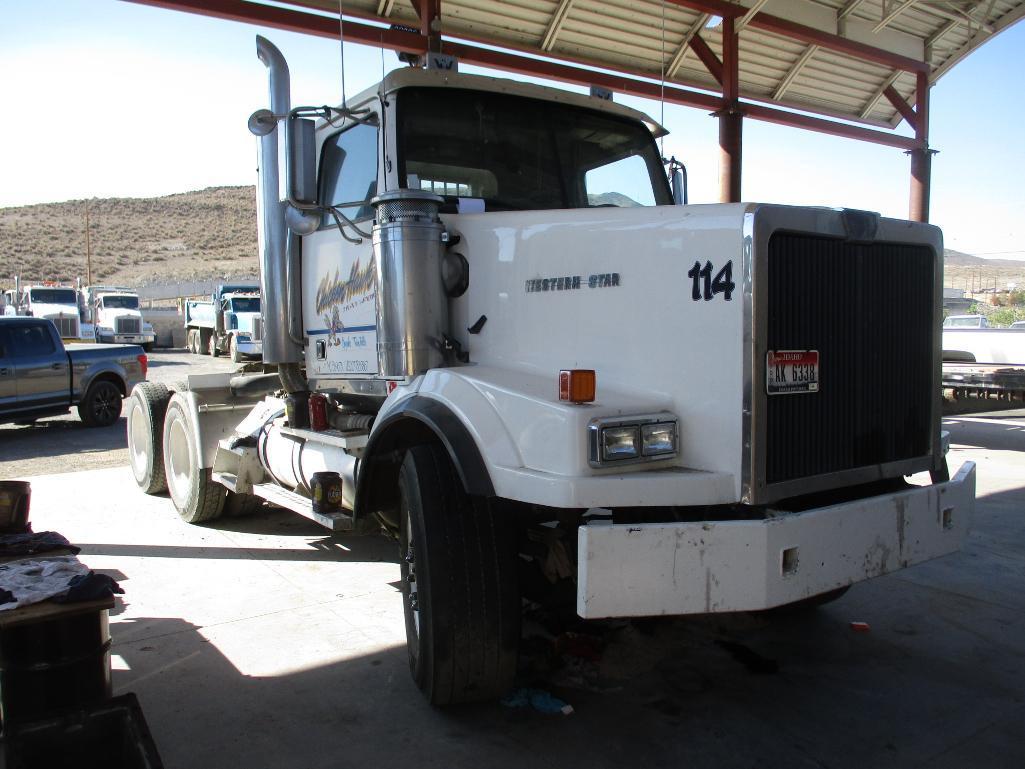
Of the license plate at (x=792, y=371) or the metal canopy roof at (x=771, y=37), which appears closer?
the license plate at (x=792, y=371)

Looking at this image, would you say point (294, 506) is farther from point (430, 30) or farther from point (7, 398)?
point (7, 398)

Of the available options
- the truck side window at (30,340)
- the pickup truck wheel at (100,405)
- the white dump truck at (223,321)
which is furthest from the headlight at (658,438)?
the white dump truck at (223,321)

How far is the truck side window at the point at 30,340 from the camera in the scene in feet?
40.4

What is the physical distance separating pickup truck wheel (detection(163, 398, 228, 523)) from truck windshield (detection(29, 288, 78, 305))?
25331 mm

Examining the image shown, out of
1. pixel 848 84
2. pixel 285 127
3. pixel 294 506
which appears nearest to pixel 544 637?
pixel 294 506

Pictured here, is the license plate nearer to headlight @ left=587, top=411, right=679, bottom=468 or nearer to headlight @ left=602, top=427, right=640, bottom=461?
headlight @ left=587, top=411, right=679, bottom=468

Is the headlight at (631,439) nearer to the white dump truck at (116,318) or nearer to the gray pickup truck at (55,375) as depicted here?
the gray pickup truck at (55,375)

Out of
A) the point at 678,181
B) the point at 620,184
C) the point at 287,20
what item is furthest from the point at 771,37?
the point at 620,184

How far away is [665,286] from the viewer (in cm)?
306

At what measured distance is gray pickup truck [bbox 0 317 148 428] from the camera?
12.1 m

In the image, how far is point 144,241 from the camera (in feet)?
240

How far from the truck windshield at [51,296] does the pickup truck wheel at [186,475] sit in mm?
25331

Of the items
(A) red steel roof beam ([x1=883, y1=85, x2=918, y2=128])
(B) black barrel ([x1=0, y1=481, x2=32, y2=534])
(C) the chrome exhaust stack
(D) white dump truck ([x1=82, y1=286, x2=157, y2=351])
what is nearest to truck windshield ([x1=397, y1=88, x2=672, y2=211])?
(C) the chrome exhaust stack

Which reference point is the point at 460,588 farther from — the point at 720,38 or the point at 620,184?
the point at 720,38
